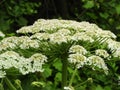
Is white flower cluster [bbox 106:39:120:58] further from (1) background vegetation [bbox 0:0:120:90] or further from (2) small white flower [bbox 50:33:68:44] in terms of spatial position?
(1) background vegetation [bbox 0:0:120:90]

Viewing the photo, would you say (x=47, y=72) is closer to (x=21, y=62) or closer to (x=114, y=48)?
(x=114, y=48)

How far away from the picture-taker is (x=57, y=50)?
6.70 feet

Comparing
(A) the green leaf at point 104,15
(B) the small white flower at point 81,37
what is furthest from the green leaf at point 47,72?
(A) the green leaf at point 104,15

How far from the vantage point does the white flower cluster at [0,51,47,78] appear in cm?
187

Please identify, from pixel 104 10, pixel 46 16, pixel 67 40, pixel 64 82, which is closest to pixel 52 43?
pixel 67 40

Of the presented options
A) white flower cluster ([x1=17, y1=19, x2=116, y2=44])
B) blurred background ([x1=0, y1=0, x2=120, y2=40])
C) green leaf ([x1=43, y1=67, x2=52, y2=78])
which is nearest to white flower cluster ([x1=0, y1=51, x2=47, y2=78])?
white flower cluster ([x1=17, y1=19, x2=116, y2=44])

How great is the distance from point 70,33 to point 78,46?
142 millimetres

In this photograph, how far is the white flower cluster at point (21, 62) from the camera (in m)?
1.87

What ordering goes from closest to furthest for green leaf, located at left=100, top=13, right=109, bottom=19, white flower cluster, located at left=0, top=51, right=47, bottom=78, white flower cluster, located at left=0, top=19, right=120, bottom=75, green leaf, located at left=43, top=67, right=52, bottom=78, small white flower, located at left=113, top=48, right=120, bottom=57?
white flower cluster, located at left=0, top=51, right=47, bottom=78 → white flower cluster, located at left=0, top=19, right=120, bottom=75 → small white flower, located at left=113, top=48, right=120, bottom=57 → green leaf, located at left=43, top=67, right=52, bottom=78 → green leaf, located at left=100, top=13, right=109, bottom=19

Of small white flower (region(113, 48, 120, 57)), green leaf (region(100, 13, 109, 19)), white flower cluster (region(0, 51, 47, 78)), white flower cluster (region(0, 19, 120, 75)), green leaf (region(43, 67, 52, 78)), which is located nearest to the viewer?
white flower cluster (region(0, 51, 47, 78))

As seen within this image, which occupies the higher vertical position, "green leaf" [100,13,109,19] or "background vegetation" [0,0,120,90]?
"background vegetation" [0,0,120,90]

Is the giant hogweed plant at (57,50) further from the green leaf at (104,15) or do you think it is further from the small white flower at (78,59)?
the green leaf at (104,15)

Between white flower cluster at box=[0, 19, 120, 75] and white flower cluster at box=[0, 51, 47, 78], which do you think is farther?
white flower cluster at box=[0, 19, 120, 75]

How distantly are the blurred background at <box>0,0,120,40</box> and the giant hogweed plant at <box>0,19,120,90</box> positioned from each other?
205cm
